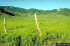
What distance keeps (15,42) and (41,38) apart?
2.21 metres

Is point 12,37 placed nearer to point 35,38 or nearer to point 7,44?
point 7,44

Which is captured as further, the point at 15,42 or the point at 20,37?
the point at 20,37

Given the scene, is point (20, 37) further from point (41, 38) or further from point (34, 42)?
point (41, 38)

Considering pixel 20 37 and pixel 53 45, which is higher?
pixel 20 37

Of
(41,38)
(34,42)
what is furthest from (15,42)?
(41,38)

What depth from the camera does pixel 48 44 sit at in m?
6.75

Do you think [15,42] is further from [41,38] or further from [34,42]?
[41,38]

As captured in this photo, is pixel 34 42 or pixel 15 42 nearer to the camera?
pixel 15 42

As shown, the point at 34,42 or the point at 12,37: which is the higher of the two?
the point at 12,37

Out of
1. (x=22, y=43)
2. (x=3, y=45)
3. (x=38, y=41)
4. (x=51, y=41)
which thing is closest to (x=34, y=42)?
(x=38, y=41)

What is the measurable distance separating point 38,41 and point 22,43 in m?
1.38

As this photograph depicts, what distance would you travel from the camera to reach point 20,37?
7156mm

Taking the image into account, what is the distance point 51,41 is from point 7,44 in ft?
12.6

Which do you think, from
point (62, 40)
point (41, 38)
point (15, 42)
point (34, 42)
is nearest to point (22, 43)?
point (15, 42)
